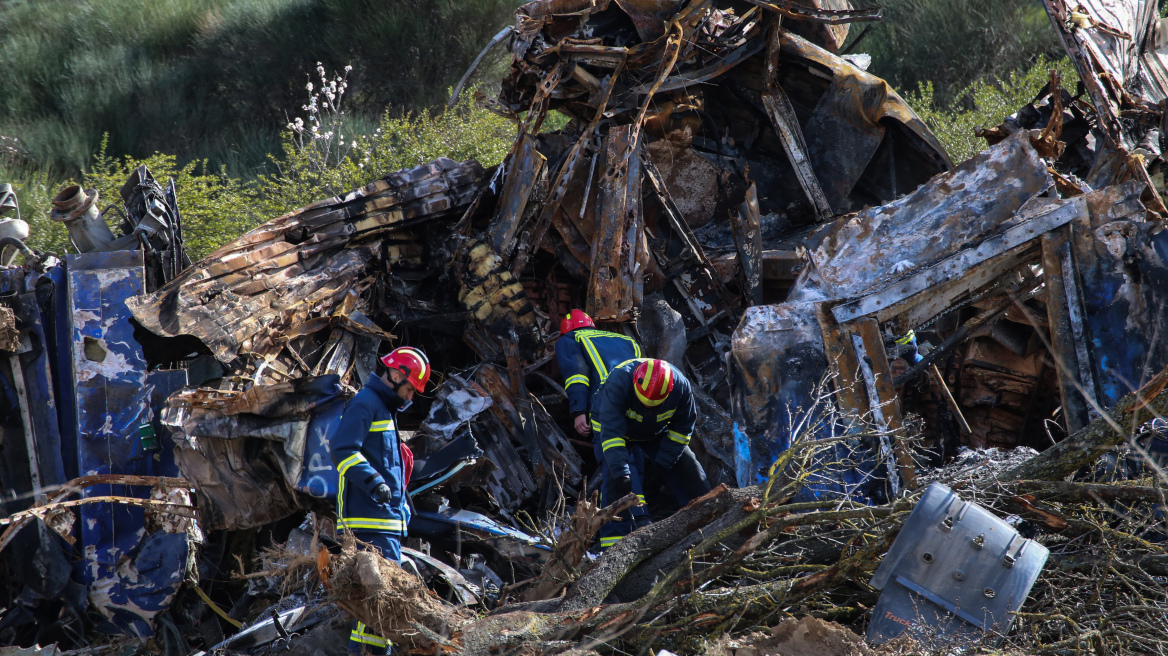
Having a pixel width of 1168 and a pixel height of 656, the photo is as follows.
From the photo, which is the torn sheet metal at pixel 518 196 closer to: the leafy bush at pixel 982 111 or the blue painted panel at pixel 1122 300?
the blue painted panel at pixel 1122 300

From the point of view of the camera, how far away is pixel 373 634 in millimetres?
3832

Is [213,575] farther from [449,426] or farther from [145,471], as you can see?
[449,426]

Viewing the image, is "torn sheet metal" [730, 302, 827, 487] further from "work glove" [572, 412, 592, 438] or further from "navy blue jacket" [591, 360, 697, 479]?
"work glove" [572, 412, 592, 438]

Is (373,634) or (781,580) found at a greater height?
(781,580)

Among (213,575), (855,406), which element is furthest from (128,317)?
(855,406)

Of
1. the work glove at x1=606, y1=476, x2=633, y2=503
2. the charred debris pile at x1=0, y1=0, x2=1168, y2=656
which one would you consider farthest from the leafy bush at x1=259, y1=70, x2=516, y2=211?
the work glove at x1=606, y1=476, x2=633, y2=503

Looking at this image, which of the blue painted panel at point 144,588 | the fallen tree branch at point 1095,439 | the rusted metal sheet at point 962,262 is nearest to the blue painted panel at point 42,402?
the blue painted panel at point 144,588

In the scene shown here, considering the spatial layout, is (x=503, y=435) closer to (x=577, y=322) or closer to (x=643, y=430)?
(x=577, y=322)

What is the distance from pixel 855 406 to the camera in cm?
425

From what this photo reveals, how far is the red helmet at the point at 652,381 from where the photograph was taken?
4.89 m

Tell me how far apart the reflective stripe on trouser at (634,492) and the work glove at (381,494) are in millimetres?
1204

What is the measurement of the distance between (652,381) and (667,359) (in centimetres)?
134

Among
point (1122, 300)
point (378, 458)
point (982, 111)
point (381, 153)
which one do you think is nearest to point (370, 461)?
point (378, 458)

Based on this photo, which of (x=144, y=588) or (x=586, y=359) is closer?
(x=144, y=588)
